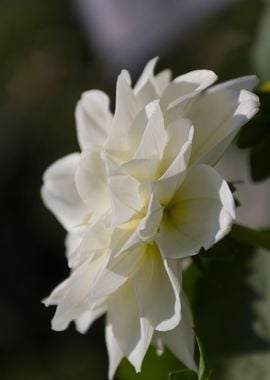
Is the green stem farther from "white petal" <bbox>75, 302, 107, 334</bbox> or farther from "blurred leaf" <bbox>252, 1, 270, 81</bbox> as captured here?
"blurred leaf" <bbox>252, 1, 270, 81</bbox>

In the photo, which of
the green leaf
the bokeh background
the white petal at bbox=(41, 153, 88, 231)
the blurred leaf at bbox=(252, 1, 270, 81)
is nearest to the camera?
the green leaf

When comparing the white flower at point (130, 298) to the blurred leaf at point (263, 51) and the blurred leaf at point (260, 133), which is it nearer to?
the blurred leaf at point (260, 133)

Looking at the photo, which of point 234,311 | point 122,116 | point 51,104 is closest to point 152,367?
point 234,311

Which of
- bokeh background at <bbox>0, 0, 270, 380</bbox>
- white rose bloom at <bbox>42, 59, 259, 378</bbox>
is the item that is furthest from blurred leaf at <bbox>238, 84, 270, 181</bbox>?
bokeh background at <bbox>0, 0, 270, 380</bbox>

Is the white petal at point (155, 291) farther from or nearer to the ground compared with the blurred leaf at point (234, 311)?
farther from the ground

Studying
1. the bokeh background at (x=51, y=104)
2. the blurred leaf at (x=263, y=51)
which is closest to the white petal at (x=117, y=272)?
the blurred leaf at (x=263, y=51)
